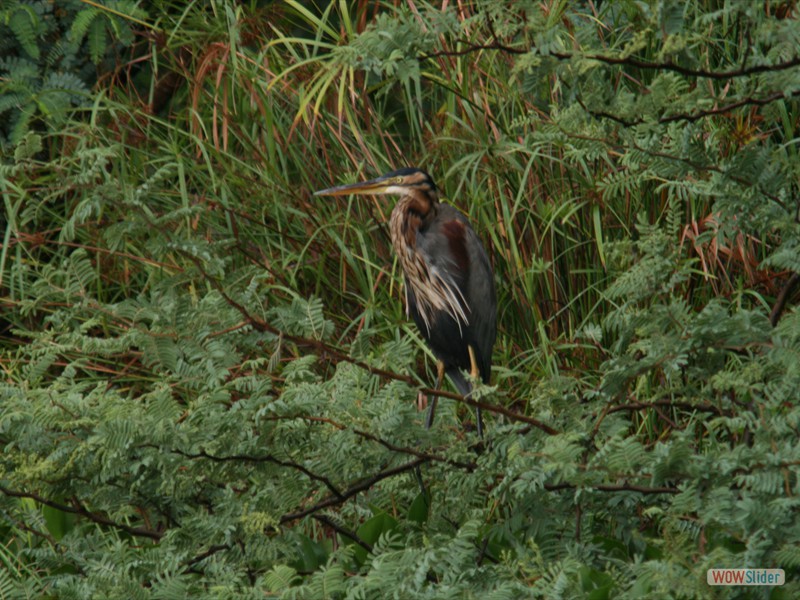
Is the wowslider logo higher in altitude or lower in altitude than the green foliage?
lower

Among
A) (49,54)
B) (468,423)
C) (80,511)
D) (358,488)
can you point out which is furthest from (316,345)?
(49,54)

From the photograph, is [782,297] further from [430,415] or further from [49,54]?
[49,54]

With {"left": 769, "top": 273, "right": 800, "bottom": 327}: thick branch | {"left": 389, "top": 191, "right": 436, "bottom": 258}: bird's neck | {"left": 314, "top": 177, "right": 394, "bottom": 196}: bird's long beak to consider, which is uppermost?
{"left": 769, "top": 273, "right": 800, "bottom": 327}: thick branch

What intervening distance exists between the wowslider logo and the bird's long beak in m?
2.10

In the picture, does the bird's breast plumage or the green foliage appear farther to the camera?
the green foliage

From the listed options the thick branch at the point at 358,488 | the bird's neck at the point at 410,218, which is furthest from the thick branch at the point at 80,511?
the bird's neck at the point at 410,218

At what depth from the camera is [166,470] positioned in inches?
78.8

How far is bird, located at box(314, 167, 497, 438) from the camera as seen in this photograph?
11.3 ft

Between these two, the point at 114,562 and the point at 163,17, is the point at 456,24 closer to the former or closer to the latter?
the point at 114,562

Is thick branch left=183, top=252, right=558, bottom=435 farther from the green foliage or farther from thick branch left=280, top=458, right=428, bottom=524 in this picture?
the green foliage

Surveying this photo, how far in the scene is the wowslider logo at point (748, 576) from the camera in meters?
1.67

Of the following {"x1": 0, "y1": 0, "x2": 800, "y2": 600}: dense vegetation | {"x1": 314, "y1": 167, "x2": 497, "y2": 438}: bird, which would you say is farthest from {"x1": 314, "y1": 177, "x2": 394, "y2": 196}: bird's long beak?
{"x1": 0, "y1": 0, "x2": 800, "y2": 600}: dense vegetation

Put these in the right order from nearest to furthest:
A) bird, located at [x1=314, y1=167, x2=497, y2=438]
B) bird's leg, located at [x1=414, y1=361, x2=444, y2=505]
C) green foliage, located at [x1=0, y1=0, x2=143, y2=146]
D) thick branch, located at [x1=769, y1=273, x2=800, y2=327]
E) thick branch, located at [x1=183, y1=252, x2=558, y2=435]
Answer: thick branch, located at [x1=183, y1=252, x2=558, y2=435] → thick branch, located at [x1=769, y1=273, x2=800, y2=327] → bird's leg, located at [x1=414, y1=361, x2=444, y2=505] → bird, located at [x1=314, y1=167, x2=497, y2=438] → green foliage, located at [x1=0, y1=0, x2=143, y2=146]

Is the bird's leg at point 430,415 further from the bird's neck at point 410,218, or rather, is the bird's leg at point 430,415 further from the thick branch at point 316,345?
the thick branch at point 316,345
